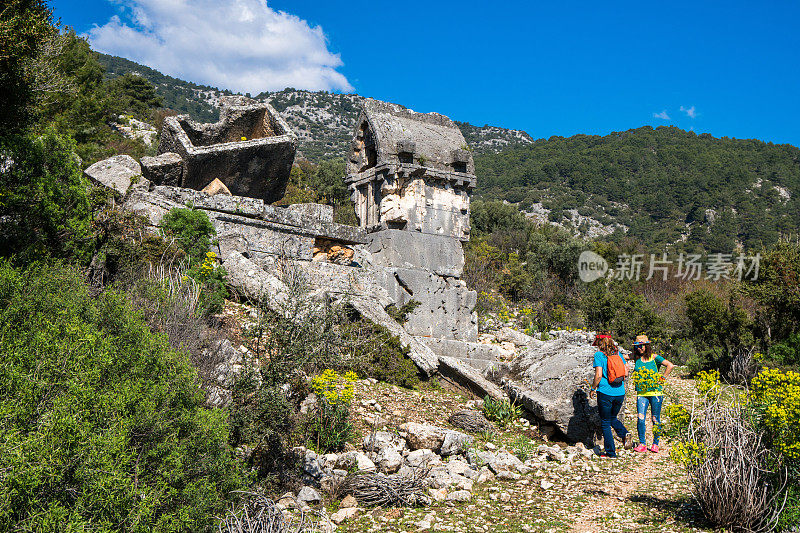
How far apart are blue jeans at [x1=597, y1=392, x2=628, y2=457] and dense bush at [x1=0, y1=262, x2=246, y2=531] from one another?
161 inches

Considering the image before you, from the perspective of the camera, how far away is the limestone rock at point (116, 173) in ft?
31.6

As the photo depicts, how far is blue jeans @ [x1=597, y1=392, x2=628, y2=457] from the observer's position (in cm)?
682

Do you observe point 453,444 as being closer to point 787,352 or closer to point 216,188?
point 216,188

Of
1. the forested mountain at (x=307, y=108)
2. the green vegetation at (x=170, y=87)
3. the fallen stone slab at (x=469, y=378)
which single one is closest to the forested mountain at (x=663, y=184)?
the forested mountain at (x=307, y=108)

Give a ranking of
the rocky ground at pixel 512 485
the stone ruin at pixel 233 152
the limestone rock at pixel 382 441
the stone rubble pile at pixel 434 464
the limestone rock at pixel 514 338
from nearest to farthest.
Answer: the rocky ground at pixel 512 485 → the stone rubble pile at pixel 434 464 → the limestone rock at pixel 382 441 → the stone ruin at pixel 233 152 → the limestone rock at pixel 514 338

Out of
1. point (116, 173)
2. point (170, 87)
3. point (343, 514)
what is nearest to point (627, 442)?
point (343, 514)

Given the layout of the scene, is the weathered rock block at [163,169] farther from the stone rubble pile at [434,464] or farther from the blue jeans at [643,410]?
the blue jeans at [643,410]

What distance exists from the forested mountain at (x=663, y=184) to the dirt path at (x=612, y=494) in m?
43.9

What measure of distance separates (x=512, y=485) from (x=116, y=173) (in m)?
7.79

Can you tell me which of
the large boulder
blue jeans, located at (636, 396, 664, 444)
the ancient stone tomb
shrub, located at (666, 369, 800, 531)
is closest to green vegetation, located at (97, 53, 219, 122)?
the ancient stone tomb

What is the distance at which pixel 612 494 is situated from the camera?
5.57m

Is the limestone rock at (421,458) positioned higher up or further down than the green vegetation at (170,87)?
further down

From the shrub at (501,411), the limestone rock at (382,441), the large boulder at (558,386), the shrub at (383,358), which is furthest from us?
the shrub at (383,358)

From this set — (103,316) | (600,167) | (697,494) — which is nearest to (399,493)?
(697,494)
